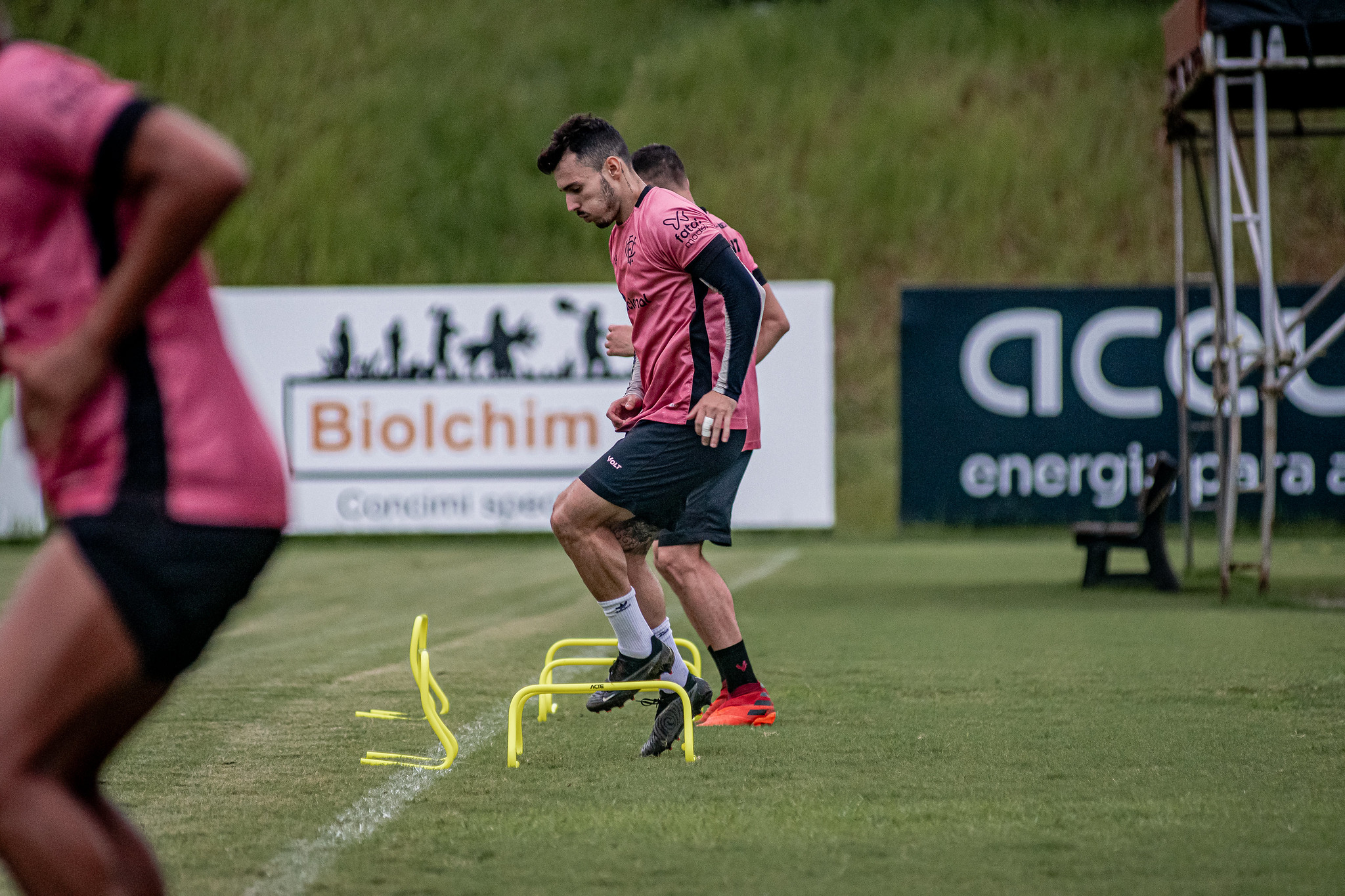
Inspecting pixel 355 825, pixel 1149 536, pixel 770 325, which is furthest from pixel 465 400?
pixel 355 825

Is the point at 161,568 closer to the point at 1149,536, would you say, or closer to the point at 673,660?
the point at 673,660

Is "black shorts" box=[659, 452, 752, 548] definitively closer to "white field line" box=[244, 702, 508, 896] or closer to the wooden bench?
"white field line" box=[244, 702, 508, 896]

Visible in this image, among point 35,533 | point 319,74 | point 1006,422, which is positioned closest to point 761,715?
point 1006,422

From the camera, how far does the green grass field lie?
3.77 meters

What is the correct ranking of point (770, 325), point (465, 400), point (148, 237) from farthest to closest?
point (465, 400) → point (770, 325) → point (148, 237)

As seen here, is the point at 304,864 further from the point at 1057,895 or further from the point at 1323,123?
the point at 1323,123

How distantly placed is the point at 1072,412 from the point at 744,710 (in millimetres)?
12040

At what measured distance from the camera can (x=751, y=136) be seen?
24.6 metres

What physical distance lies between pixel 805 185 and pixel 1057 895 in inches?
838

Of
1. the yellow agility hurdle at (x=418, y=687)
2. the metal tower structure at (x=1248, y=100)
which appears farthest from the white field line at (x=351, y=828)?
the metal tower structure at (x=1248, y=100)

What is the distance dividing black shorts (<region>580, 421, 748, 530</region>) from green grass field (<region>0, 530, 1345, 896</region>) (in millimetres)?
862

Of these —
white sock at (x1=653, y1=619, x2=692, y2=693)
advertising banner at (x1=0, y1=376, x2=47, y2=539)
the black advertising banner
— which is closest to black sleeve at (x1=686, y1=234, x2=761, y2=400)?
white sock at (x1=653, y1=619, x2=692, y2=693)

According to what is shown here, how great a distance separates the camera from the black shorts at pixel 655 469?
520 cm

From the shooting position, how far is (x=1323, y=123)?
81.1 ft
